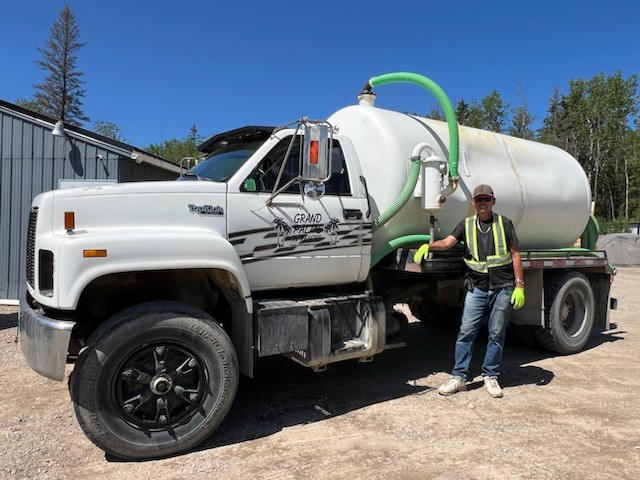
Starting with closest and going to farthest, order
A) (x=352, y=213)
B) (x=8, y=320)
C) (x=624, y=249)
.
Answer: (x=352, y=213) → (x=8, y=320) → (x=624, y=249)

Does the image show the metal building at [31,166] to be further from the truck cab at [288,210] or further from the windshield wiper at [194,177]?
the truck cab at [288,210]

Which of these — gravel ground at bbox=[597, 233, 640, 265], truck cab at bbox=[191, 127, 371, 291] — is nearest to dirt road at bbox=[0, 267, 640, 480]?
truck cab at bbox=[191, 127, 371, 291]

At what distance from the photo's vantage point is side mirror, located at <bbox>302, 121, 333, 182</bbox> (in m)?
4.09

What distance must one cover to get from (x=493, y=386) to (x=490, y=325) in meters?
0.62

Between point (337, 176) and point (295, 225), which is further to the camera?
point (337, 176)

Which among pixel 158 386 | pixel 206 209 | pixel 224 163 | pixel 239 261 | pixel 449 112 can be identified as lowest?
pixel 158 386

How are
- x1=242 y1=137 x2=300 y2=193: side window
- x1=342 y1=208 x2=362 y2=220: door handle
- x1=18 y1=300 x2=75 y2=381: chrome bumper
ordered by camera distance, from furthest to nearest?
x1=342 y1=208 x2=362 y2=220: door handle → x1=242 y1=137 x2=300 y2=193: side window → x1=18 y1=300 x2=75 y2=381: chrome bumper

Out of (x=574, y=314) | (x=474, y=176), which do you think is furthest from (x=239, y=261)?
(x=574, y=314)

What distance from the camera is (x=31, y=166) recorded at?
1028 cm

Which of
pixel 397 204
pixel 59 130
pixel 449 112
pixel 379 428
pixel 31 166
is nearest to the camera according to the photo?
pixel 379 428

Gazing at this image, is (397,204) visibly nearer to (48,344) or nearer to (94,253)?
(94,253)

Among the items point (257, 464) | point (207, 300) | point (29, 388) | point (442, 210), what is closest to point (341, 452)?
point (257, 464)

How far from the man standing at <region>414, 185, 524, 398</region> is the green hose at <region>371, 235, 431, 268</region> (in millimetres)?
217

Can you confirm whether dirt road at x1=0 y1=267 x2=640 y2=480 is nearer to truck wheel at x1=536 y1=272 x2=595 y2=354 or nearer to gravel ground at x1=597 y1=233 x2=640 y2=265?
truck wheel at x1=536 y1=272 x2=595 y2=354
